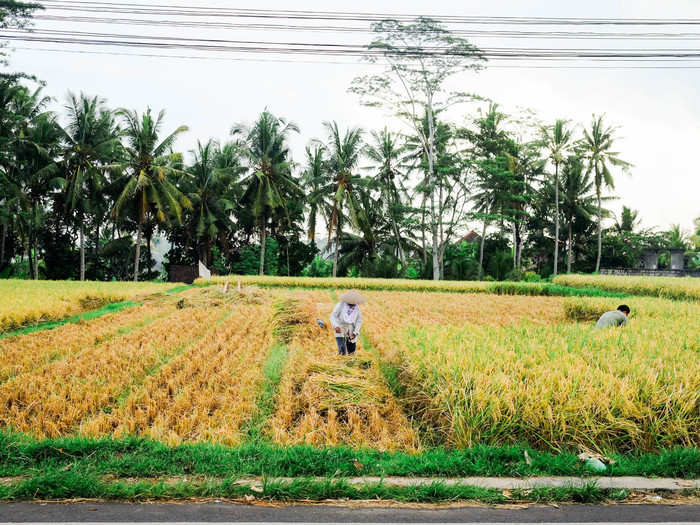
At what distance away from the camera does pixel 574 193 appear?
35.8m

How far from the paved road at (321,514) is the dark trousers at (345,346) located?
3.63 m

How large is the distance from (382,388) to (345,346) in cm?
135

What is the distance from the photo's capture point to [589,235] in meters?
37.7

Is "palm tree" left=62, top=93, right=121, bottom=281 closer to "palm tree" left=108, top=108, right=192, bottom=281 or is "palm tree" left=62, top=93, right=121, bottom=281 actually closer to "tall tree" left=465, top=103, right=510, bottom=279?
"palm tree" left=108, top=108, right=192, bottom=281

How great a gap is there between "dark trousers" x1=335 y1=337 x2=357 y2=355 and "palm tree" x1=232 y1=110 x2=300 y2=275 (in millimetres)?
22763

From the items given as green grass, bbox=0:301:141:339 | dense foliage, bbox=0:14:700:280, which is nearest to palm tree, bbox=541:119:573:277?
dense foliage, bbox=0:14:700:280

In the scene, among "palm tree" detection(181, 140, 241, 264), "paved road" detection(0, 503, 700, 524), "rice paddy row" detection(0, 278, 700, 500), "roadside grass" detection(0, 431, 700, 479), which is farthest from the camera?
"palm tree" detection(181, 140, 241, 264)

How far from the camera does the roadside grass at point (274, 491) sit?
10.1 feet

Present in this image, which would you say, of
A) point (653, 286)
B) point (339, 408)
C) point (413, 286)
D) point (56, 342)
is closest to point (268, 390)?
point (339, 408)

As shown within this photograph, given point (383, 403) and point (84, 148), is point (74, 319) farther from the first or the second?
point (84, 148)

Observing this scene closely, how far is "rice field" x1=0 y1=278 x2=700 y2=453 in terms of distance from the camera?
13.2 ft

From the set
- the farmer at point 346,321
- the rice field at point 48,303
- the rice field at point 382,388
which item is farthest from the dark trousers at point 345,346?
the rice field at point 48,303

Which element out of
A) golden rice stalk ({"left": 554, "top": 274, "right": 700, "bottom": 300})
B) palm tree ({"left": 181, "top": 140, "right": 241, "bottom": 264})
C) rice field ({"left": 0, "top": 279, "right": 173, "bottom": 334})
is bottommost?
rice field ({"left": 0, "top": 279, "right": 173, "bottom": 334})

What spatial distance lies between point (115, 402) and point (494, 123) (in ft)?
111
